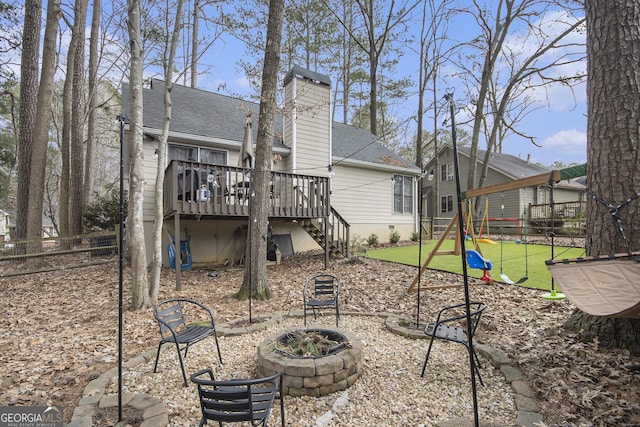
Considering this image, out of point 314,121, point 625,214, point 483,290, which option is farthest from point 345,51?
point 625,214

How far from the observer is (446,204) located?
23.5 meters

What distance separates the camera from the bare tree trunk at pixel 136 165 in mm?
5285

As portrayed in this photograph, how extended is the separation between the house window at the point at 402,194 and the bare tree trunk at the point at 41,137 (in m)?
12.0

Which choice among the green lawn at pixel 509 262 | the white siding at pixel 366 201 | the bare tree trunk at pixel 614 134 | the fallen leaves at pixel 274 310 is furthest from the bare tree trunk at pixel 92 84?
the bare tree trunk at pixel 614 134

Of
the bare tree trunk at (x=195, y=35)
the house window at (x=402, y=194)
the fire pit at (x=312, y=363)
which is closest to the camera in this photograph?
the fire pit at (x=312, y=363)

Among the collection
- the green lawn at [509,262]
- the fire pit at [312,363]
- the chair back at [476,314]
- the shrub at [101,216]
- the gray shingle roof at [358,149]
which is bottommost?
the fire pit at [312,363]

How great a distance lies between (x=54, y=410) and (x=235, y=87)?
12752 mm

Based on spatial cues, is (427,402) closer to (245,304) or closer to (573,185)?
(245,304)

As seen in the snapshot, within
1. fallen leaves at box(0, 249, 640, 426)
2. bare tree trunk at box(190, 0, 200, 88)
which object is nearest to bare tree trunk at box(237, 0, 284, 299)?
fallen leaves at box(0, 249, 640, 426)

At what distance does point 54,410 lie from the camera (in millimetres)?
2654

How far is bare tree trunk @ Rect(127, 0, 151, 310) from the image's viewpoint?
208 inches

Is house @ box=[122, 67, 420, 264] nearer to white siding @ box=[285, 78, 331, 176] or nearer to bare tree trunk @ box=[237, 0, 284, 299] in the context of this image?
white siding @ box=[285, 78, 331, 176]

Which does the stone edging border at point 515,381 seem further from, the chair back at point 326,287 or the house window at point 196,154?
the house window at point 196,154

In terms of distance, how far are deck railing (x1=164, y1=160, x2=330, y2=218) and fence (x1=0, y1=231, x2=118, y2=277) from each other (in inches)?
82.6
